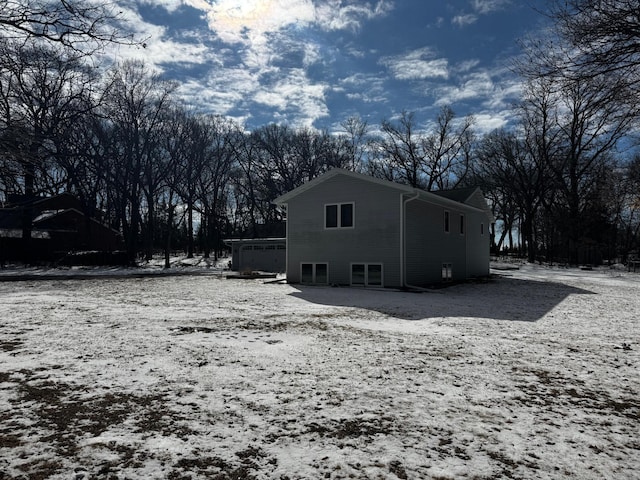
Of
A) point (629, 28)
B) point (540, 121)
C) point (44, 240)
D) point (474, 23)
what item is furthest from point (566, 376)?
point (44, 240)

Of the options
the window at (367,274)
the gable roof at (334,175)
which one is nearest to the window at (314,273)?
the window at (367,274)

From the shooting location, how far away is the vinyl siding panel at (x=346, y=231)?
15281mm

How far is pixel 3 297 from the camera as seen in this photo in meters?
11.5

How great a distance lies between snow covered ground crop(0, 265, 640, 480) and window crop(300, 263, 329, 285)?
29.2ft

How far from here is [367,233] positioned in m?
15.8

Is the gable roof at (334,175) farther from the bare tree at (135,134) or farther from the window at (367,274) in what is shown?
the bare tree at (135,134)

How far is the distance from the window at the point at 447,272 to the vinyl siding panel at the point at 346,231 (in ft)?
13.6

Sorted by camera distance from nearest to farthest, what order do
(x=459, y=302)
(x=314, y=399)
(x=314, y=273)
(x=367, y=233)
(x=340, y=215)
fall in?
(x=314, y=399) → (x=459, y=302) → (x=367, y=233) → (x=340, y=215) → (x=314, y=273)

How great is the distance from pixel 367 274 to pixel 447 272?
5022 mm

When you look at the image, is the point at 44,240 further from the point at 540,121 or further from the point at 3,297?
the point at 540,121

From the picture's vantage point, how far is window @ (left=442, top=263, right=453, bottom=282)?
717 inches

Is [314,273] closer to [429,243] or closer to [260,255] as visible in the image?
[429,243]

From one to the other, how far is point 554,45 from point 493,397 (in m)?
5.45

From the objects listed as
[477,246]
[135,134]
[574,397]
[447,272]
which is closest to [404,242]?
[447,272]
